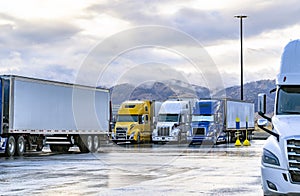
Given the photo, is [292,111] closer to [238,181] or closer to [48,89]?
[238,181]

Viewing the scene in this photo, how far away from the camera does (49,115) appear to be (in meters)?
30.9

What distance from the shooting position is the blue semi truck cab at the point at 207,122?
147 ft

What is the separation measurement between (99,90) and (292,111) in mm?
24079

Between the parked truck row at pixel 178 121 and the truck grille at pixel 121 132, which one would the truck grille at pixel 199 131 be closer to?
the parked truck row at pixel 178 121

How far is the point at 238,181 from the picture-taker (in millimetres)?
16328

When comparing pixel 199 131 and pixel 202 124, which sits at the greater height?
pixel 202 124

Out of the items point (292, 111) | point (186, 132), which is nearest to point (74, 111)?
point (186, 132)

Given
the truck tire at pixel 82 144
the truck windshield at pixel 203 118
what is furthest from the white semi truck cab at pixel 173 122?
the truck tire at pixel 82 144

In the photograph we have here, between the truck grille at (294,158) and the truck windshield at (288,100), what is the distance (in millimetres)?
1680

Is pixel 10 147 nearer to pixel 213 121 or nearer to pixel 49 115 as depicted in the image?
pixel 49 115

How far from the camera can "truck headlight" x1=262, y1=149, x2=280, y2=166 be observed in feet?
34.5

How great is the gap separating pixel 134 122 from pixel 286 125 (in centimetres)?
3710

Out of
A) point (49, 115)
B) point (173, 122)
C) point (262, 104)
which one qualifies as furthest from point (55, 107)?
point (262, 104)

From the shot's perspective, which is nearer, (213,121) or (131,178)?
(131,178)
